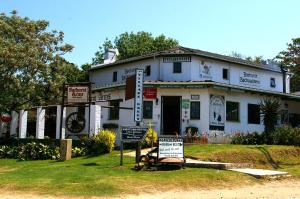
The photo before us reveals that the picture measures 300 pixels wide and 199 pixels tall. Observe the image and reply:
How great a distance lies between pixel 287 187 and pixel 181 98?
553 inches

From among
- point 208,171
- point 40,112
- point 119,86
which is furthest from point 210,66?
point 208,171

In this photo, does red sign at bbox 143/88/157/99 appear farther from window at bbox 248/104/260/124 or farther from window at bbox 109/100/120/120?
window at bbox 248/104/260/124

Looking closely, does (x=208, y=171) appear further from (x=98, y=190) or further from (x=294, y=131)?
(x=294, y=131)

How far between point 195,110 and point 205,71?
12.8 ft

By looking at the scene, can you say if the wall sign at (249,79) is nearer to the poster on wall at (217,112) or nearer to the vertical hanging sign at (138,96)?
the poster on wall at (217,112)

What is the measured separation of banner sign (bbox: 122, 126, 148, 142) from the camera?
18.4 m

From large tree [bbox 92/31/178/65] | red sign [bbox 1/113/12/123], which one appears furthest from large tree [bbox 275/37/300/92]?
red sign [bbox 1/113/12/123]

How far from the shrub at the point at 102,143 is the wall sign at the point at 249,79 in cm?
1335

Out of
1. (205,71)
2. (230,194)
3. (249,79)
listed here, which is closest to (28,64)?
(205,71)

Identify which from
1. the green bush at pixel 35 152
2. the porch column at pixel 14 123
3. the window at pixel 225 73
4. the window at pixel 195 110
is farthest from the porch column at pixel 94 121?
the window at pixel 225 73

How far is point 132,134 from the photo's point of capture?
60.8ft

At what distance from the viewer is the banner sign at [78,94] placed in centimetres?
2586

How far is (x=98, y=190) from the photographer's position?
1315 cm

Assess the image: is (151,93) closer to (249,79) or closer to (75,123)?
(75,123)
